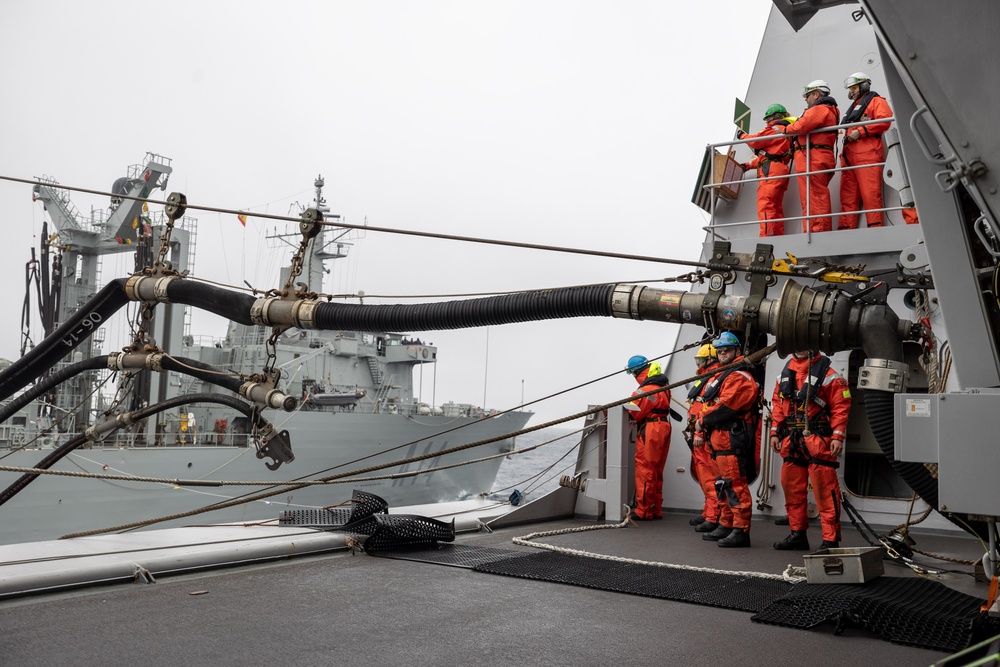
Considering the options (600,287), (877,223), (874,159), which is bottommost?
(600,287)

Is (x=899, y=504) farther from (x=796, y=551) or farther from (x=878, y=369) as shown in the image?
(x=878, y=369)

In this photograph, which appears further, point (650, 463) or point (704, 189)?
point (704, 189)

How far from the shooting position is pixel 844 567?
3975 millimetres

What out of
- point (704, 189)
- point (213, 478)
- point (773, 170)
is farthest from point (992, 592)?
point (213, 478)

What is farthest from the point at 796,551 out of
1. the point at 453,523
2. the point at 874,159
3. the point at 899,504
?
the point at 874,159

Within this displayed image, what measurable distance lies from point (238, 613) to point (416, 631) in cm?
79

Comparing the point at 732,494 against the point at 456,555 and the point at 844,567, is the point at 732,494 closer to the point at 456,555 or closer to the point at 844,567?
the point at 844,567

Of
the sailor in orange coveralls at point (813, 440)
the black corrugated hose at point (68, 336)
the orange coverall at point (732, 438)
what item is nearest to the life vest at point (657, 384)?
the orange coverall at point (732, 438)

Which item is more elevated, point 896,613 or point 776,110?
point 776,110

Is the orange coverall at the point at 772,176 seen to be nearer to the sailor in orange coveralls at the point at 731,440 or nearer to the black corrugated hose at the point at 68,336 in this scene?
the sailor in orange coveralls at the point at 731,440

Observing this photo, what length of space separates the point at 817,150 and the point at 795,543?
11.3 feet

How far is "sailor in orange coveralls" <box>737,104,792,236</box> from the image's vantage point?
6890 mm

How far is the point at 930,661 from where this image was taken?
2760 mm

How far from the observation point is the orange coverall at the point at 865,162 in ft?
21.5
